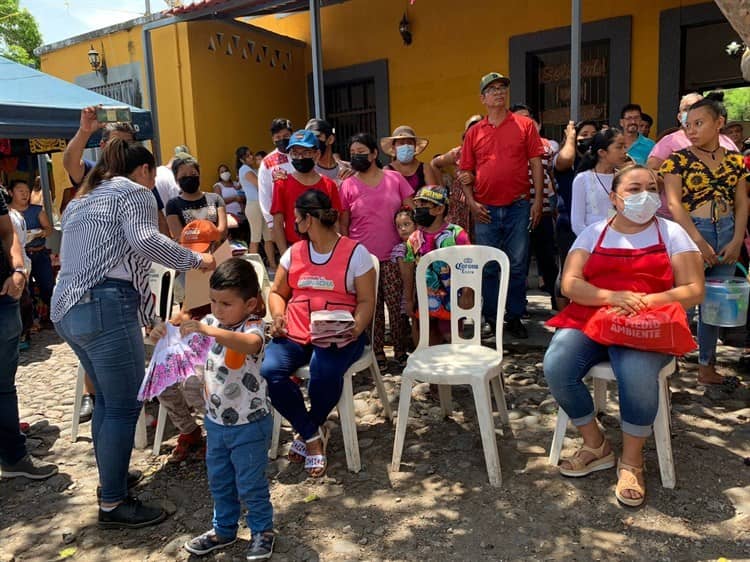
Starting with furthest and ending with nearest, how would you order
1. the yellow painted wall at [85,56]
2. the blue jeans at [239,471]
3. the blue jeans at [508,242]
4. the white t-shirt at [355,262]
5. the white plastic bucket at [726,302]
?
the yellow painted wall at [85,56], the blue jeans at [508,242], the white plastic bucket at [726,302], the white t-shirt at [355,262], the blue jeans at [239,471]

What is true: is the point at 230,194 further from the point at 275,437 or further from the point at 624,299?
the point at 624,299

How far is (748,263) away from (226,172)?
7477 millimetres

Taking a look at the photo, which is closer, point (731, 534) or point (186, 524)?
point (731, 534)

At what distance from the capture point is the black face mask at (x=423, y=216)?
429 centimetres

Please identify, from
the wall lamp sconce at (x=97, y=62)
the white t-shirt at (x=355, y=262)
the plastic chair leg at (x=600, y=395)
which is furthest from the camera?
the wall lamp sconce at (x=97, y=62)

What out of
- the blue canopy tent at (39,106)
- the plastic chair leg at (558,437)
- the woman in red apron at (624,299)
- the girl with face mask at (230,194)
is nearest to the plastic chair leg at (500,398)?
the plastic chair leg at (558,437)

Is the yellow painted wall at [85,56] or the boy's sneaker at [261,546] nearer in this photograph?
the boy's sneaker at [261,546]

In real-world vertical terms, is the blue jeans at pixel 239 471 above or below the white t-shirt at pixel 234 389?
below

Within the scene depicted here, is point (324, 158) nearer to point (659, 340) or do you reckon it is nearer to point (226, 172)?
point (659, 340)

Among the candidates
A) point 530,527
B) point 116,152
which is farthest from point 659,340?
point 116,152

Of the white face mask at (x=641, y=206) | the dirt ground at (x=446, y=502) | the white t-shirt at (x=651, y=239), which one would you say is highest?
the white face mask at (x=641, y=206)

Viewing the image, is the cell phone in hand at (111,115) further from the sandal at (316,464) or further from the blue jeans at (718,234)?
the blue jeans at (718,234)

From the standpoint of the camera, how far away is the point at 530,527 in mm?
2840

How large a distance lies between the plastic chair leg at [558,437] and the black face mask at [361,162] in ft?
7.68
